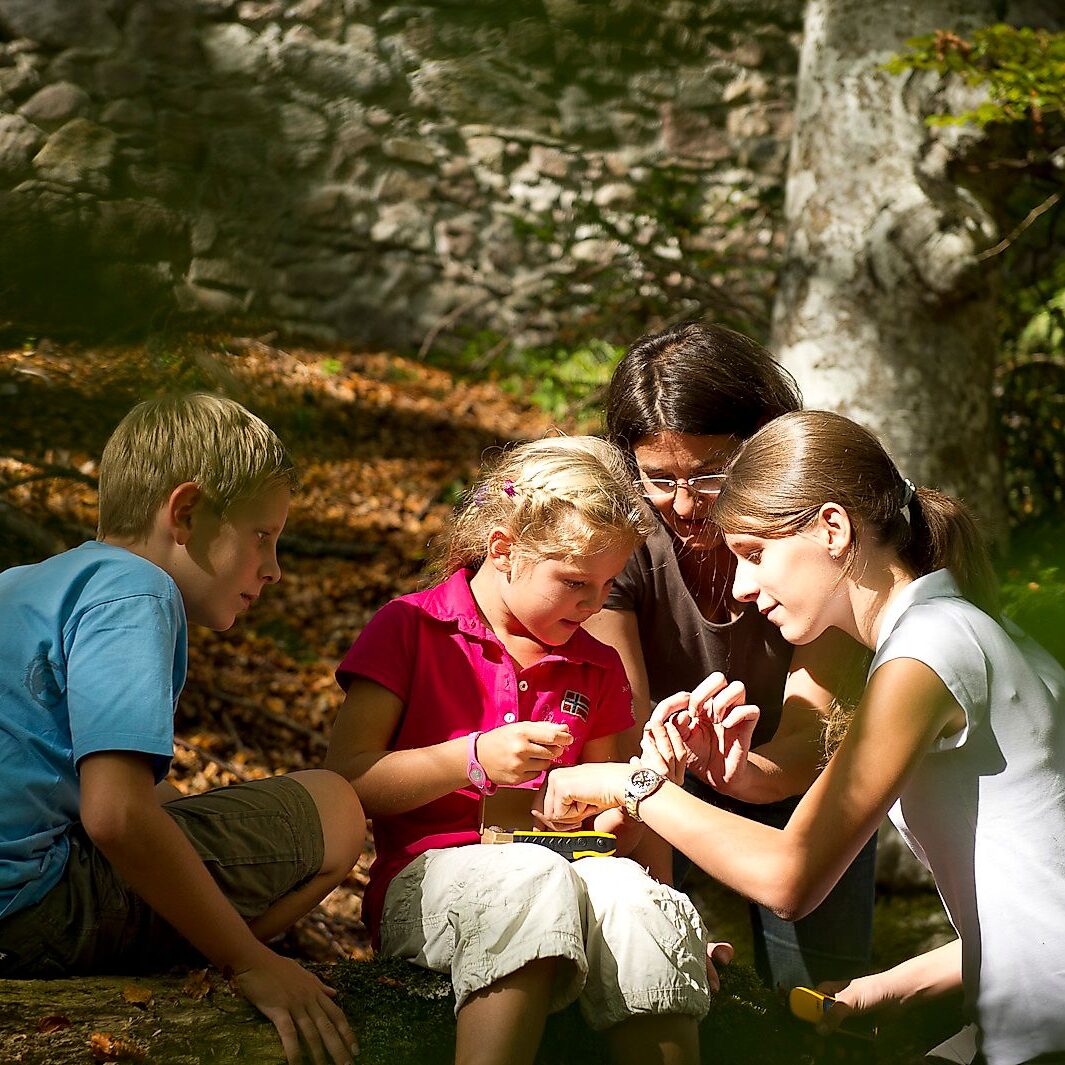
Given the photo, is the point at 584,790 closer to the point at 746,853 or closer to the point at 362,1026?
the point at 746,853

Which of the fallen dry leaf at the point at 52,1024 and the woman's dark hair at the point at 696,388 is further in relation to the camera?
the woman's dark hair at the point at 696,388

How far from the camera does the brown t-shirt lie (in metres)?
2.62

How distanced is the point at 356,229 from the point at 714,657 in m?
5.38

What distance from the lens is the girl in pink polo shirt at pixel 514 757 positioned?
72.2 inches

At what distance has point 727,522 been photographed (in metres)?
2.16

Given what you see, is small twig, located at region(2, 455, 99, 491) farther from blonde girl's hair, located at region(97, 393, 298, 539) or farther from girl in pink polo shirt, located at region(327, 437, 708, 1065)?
girl in pink polo shirt, located at region(327, 437, 708, 1065)

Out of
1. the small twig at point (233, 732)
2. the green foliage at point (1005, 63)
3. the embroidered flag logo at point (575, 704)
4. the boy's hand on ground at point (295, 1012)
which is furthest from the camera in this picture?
the small twig at point (233, 732)

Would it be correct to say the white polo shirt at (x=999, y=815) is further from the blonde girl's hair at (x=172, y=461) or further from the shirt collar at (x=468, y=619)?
→ the blonde girl's hair at (x=172, y=461)

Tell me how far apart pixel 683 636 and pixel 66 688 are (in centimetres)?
137

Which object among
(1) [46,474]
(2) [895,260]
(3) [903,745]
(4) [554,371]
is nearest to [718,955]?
(3) [903,745]

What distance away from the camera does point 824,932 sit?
262 cm

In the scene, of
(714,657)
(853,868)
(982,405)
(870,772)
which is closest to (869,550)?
(870,772)

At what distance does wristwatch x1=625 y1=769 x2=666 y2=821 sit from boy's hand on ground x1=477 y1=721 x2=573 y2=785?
147 millimetres

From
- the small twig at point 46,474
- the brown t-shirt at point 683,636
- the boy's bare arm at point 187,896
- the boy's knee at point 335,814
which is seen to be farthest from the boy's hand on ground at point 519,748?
the small twig at point 46,474
